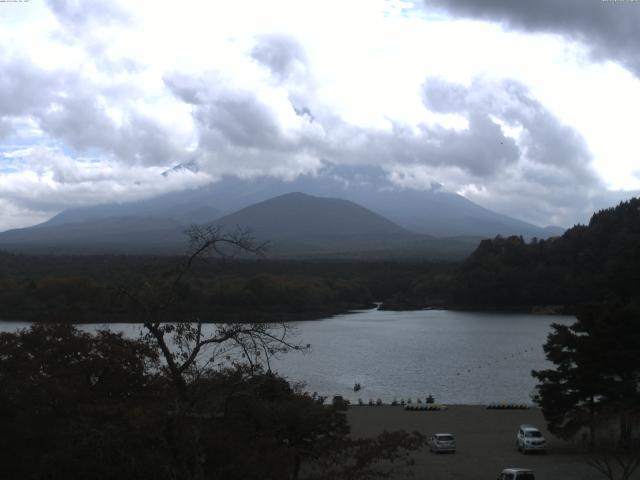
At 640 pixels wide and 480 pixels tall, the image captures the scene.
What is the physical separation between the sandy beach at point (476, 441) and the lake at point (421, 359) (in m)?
2.91

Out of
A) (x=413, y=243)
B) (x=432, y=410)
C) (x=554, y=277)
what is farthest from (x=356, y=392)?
(x=413, y=243)

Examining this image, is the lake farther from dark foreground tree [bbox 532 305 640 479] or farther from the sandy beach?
dark foreground tree [bbox 532 305 640 479]

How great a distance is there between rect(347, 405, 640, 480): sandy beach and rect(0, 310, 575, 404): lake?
291 centimetres

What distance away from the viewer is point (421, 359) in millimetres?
31281

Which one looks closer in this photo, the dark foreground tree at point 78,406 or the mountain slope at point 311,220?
the dark foreground tree at point 78,406

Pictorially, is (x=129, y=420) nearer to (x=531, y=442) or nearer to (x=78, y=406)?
(x=78, y=406)

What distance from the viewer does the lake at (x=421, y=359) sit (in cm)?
2403

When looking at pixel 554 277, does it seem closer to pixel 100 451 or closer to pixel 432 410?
pixel 432 410

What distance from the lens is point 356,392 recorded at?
23750 mm

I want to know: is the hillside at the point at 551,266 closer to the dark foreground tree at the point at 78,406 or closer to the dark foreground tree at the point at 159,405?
the dark foreground tree at the point at 78,406

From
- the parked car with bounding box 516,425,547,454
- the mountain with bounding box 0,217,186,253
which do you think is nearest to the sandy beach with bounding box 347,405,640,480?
the parked car with bounding box 516,425,547,454

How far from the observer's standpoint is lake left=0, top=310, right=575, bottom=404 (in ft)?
78.8

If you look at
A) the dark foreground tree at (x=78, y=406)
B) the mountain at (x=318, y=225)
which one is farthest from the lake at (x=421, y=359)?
the mountain at (x=318, y=225)

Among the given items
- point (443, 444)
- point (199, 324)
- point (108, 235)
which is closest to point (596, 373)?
point (443, 444)
